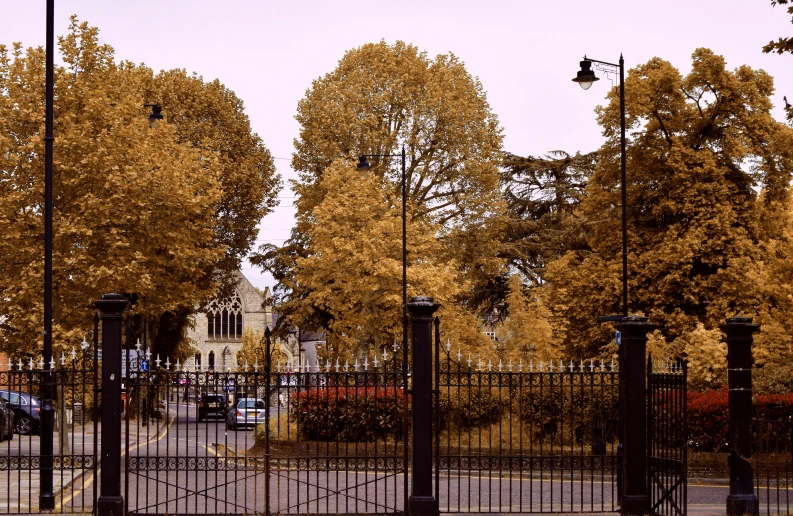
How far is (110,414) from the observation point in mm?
15086

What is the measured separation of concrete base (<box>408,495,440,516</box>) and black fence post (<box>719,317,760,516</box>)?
161 inches

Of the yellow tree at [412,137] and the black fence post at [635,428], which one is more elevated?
the yellow tree at [412,137]

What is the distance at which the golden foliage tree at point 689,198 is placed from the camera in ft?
126

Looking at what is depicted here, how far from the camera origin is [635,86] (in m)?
39.2

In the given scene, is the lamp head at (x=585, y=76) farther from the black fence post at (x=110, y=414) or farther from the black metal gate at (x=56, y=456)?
the black fence post at (x=110, y=414)

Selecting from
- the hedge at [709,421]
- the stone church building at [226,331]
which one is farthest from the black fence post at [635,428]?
the stone church building at [226,331]

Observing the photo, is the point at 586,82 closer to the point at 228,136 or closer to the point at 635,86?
the point at 635,86

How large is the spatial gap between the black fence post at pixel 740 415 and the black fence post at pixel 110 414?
8.05 metres

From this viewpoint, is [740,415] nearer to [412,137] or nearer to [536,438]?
[536,438]

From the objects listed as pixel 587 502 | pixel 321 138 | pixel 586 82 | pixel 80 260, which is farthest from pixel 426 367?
pixel 321 138

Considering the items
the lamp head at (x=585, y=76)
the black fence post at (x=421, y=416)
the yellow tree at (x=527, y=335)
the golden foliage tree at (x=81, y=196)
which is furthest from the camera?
the yellow tree at (x=527, y=335)

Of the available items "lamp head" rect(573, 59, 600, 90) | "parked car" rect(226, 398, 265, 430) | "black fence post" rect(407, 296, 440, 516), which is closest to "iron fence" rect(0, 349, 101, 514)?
"parked car" rect(226, 398, 265, 430)

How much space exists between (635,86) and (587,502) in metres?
23.6

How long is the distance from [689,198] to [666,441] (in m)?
24.3
